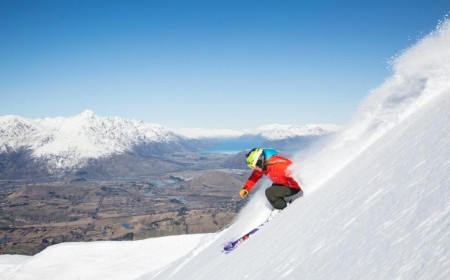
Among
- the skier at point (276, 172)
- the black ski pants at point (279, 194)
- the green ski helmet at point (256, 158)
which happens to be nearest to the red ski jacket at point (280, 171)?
the skier at point (276, 172)

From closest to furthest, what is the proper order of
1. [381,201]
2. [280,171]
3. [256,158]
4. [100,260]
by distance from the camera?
[381,201]
[280,171]
[256,158]
[100,260]

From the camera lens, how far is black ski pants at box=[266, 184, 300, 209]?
11.7 m

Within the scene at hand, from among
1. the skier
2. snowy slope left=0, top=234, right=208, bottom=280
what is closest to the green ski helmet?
the skier

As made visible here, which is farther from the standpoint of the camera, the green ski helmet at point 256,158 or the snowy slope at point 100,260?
the snowy slope at point 100,260

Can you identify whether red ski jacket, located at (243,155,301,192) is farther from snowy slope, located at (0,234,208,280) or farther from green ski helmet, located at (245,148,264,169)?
snowy slope, located at (0,234,208,280)

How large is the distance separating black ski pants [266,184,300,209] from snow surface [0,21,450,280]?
1.73 ft

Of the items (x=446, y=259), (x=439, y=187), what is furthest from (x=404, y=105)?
(x=446, y=259)

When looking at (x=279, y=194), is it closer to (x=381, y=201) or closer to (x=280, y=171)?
(x=280, y=171)

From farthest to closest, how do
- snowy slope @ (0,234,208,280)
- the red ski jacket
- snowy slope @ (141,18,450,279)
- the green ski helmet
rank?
snowy slope @ (0,234,208,280), the green ski helmet, the red ski jacket, snowy slope @ (141,18,450,279)

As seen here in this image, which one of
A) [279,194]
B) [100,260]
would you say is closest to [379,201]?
[279,194]

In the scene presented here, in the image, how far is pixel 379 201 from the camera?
5.69 m

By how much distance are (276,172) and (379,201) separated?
6154 millimetres

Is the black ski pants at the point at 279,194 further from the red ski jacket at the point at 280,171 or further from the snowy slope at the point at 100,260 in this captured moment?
the snowy slope at the point at 100,260

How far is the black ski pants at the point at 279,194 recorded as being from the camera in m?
11.7
